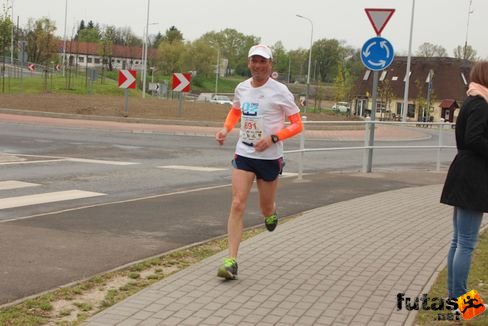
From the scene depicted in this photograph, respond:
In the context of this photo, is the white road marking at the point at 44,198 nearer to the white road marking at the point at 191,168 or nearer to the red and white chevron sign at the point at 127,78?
the white road marking at the point at 191,168

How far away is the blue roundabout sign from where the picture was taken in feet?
43.2

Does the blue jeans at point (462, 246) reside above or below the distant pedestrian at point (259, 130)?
below

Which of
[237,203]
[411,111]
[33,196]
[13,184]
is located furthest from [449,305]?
[411,111]

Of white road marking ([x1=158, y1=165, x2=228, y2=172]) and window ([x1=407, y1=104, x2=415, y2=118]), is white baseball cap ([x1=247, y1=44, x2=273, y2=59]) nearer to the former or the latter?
white road marking ([x1=158, y1=165, x2=228, y2=172])

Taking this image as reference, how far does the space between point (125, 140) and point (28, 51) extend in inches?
1877

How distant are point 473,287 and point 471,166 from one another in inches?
56.5

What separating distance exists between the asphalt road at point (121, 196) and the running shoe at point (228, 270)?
1029 millimetres

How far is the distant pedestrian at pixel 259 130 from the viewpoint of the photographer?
18.3ft

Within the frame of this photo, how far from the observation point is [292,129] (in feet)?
18.6

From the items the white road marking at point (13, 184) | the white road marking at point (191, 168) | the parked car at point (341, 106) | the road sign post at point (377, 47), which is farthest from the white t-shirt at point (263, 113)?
the parked car at point (341, 106)

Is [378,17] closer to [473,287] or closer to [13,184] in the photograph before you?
[13,184]

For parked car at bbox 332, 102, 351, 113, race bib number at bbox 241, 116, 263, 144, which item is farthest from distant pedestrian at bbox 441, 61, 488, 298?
parked car at bbox 332, 102, 351, 113

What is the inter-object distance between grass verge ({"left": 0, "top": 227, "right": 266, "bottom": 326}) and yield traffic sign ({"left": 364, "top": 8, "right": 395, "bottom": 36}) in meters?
8.29

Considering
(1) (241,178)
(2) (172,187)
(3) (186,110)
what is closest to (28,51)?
(3) (186,110)
